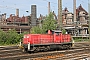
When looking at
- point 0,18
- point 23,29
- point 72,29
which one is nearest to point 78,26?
point 72,29

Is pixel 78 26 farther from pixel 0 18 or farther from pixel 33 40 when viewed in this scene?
pixel 33 40

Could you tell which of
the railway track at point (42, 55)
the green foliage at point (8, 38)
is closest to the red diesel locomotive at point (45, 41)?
the railway track at point (42, 55)

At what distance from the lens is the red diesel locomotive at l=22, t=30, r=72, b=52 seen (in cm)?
1869

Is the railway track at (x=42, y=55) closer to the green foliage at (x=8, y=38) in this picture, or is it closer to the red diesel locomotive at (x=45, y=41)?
the red diesel locomotive at (x=45, y=41)

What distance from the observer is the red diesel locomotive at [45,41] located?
18688mm

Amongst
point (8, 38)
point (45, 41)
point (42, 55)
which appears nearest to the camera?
point (42, 55)

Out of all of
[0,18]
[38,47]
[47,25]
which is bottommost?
[38,47]

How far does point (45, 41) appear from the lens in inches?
790

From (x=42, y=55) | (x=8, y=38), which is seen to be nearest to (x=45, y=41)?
(x=42, y=55)

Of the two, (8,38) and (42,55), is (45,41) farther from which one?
(8,38)

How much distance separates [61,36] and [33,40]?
14.1 ft

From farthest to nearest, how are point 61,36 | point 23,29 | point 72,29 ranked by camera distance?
point 72,29 → point 23,29 → point 61,36

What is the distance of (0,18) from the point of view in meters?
62.2

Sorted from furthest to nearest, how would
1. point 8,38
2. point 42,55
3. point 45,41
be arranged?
point 8,38
point 45,41
point 42,55
